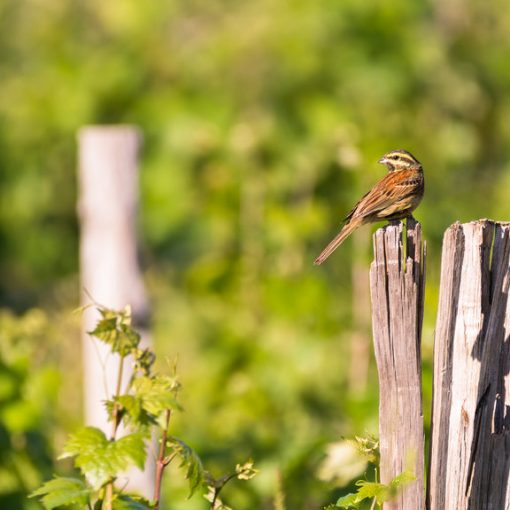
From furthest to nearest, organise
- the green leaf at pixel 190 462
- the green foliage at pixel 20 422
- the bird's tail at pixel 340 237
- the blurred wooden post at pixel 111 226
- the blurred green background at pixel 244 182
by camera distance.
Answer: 1. the blurred wooden post at pixel 111 226
2. the blurred green background at pixel 244 182
3. the green foliage at pixel 20 422
4. the bird's tail at pixel 340 237
5. the green leaf at pixel 190 462

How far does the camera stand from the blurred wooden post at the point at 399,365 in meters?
3.14

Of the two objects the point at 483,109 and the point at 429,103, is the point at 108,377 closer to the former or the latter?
the point at 429,103

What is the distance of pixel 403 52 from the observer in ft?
45.8

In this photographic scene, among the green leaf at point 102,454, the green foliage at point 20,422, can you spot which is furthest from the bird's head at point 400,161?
the green leaf at point 102,454

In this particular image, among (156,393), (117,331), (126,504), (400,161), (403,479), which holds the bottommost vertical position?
(126,504)

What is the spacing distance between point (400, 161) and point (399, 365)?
2049mm

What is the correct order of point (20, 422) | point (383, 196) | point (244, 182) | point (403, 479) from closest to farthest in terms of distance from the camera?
point (403, 479), point (383, 196), point (20, 422), point (244, 182)

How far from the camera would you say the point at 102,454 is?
3.14 metres

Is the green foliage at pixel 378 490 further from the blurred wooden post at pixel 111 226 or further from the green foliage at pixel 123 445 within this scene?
the blurred wooden post at pixel 111 226

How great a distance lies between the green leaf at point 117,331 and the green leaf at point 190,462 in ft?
0.99

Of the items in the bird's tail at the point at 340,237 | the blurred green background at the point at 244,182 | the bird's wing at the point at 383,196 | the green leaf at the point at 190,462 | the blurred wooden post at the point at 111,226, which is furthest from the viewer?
the blurred wooden post at the point at 111,226

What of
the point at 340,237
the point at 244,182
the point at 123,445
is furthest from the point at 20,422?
the point at 244,182

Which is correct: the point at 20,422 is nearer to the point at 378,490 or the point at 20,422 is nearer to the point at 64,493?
the point at 64,493

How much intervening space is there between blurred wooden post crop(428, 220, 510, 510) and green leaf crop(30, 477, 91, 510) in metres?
0.98
